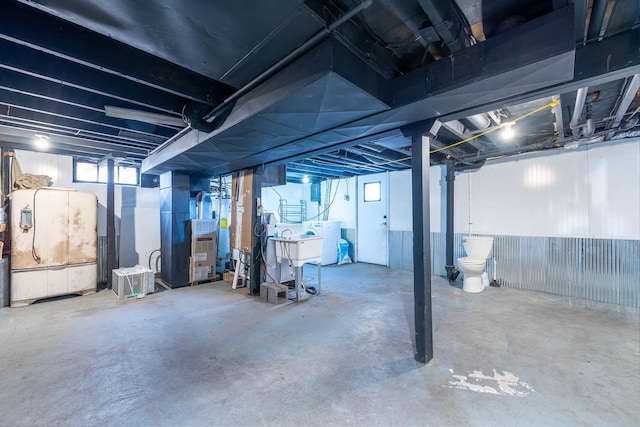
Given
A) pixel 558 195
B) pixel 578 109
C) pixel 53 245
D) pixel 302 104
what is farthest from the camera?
pixel 558 195

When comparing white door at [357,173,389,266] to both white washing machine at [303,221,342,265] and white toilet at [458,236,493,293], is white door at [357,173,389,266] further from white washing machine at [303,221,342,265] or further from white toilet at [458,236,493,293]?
white toilet at [458,236,493,293]

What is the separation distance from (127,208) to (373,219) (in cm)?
549

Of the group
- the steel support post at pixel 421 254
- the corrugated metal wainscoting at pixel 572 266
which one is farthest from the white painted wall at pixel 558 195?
the steel support post at pixel 421 254

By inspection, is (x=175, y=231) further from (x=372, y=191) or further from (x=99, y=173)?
(x=372, y=191)

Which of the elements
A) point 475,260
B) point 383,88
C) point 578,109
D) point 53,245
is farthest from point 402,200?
point 53,245

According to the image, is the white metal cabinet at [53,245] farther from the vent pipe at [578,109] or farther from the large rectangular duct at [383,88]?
the vent pipe at [578,109]

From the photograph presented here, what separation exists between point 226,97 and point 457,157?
387cm

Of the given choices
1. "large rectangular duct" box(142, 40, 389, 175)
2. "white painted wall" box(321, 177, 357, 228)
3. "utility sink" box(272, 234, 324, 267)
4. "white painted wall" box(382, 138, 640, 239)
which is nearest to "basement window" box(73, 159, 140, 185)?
"large rectangular duct" box(142, 40, 389, 175)

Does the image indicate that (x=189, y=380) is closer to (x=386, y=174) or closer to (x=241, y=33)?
(x=241, y=33)

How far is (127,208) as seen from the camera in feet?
17.8

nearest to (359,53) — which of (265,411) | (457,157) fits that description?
(265,411)

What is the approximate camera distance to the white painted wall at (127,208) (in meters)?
4.66

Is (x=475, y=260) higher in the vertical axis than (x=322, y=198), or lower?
lower

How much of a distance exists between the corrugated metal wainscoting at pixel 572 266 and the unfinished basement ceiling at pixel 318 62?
1.91m
